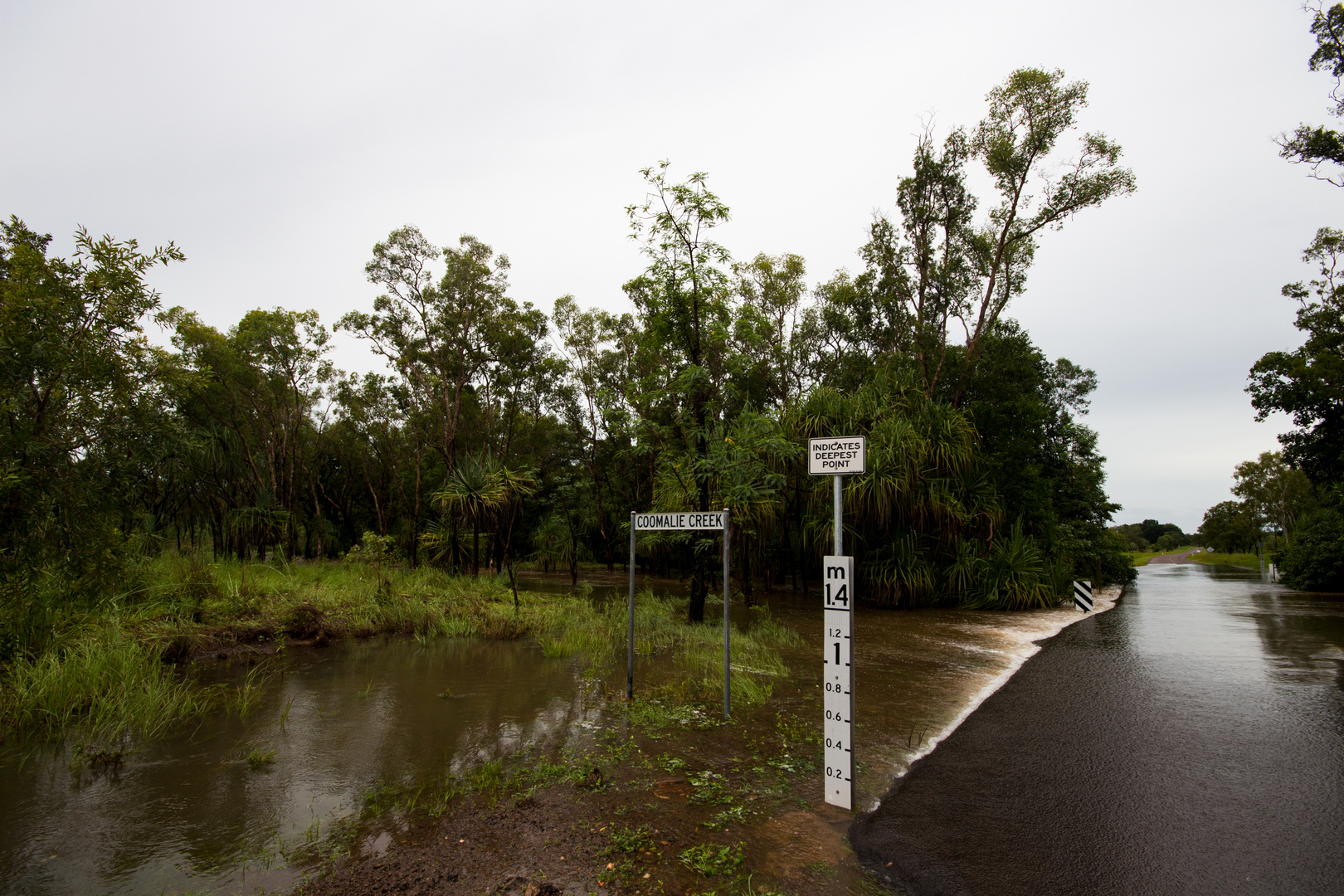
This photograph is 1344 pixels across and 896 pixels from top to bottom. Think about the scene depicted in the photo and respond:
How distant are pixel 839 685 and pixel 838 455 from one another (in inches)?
54.4

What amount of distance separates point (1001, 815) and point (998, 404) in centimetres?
1875

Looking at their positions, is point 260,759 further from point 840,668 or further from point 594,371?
point 594,371

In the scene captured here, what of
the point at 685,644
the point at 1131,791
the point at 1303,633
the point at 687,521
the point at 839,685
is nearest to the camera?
the point at 839,685

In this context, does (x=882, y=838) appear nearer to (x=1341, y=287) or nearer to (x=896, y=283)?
(x=896, y=283)

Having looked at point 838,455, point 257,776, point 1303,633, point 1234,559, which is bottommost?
point 257,776

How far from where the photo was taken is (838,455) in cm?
423

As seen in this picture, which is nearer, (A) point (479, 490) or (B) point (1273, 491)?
(A) point (479, 490)

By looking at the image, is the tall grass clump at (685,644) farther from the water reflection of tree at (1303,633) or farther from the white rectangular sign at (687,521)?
the water reflection of tree at (1303,633)

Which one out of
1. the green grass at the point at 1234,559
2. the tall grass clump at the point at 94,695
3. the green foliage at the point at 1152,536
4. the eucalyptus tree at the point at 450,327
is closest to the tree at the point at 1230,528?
the green grass at the point at 1234,559

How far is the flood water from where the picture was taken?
3305 millimetres

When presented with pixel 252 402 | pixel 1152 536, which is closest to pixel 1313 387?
pixel 252 402

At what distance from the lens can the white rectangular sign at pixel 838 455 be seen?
411 cm

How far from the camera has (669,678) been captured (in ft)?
23.4

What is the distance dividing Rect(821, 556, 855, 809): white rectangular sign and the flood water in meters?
0.24
